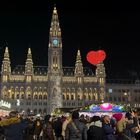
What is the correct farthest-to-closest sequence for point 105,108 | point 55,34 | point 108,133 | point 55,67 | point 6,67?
point 55,34 < point 6,67 < point 55,67 < point 105,108 < point 108,133

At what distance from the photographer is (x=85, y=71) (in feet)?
436

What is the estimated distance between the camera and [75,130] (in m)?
10.2

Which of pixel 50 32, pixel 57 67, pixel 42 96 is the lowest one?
pixel 42 96

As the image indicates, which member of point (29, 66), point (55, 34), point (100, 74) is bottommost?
point (100, 74)

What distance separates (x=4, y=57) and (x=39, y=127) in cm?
11419

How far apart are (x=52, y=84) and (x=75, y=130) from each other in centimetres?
11066

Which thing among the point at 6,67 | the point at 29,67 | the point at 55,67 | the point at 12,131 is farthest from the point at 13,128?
the point at 6,67

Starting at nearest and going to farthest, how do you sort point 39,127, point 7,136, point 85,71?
1. point 7,136
2. point 39,127
3. point 85,71

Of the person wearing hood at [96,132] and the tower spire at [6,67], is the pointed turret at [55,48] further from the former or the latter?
the person wearing hood at [96,132]

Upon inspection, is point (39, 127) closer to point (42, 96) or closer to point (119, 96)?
point (42, 96)

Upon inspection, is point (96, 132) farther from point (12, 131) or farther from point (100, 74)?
point (100, 74)

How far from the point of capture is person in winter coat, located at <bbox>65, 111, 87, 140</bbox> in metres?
10.1

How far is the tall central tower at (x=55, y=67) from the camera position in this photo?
390ft

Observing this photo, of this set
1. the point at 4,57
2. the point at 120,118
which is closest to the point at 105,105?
the point at 120,118
